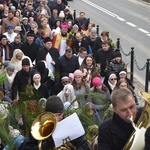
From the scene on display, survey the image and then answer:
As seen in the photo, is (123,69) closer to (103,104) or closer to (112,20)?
(103,104)

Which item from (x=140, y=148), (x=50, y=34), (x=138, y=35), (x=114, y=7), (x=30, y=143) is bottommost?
(x=114, y=7)

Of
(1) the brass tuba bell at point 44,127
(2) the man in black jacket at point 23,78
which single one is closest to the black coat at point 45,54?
(2) the man in black jacket at point 23,78

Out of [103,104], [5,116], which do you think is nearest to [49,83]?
[103,104]

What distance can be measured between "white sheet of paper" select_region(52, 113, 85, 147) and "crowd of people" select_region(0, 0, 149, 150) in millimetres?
92

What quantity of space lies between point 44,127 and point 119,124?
2.41 feet

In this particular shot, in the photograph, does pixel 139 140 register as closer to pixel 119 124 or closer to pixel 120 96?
pixel 119 124

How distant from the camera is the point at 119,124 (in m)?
4.55

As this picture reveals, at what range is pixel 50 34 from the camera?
15.3m

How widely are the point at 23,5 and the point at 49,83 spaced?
418 inches

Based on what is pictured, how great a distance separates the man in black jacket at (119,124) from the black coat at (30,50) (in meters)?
8.71

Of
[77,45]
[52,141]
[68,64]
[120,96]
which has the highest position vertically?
[120,96]

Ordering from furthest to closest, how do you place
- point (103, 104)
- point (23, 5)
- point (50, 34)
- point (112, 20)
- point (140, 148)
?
point (112, 20) → point (23, 5) → point (50, 34) → point (103, 104) → point (140, 148)

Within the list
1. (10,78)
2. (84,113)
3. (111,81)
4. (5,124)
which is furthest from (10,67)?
(5,124)

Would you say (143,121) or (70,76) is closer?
(143,121)
